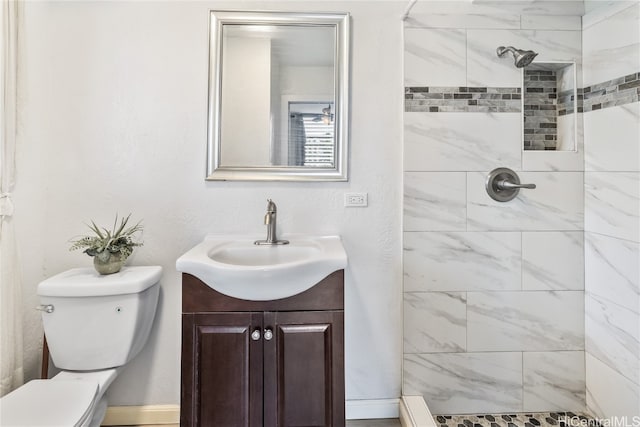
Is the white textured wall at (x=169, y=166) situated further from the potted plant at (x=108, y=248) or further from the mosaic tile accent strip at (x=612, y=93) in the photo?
the mosaic tile accent strip at (x=612, y=93)

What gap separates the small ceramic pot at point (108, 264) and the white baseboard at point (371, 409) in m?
1.27

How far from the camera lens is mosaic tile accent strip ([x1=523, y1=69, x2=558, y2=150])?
6.02ft

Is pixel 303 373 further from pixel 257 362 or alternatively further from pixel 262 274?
pixel 262 274

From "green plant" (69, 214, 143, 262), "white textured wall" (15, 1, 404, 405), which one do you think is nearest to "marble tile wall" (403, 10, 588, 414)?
"white textured wall" (15, 1, 404, 405)

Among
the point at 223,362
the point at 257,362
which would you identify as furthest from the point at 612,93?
the point at 223,362

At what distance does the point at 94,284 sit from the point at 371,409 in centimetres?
139

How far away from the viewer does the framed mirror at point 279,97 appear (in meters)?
1.78

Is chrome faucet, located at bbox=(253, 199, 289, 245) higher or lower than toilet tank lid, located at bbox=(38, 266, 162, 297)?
higher

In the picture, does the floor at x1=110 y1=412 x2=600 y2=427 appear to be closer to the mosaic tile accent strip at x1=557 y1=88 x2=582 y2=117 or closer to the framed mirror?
the framed mirror

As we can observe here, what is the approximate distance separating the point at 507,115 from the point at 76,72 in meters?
2.09

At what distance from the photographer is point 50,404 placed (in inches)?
48.5

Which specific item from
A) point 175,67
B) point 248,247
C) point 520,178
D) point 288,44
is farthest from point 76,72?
point 520,178

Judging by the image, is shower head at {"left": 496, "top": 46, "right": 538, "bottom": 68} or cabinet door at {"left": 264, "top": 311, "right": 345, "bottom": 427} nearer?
cabinet door at {"left": 264, "top": 311, "right": 345, "bottom": 427}

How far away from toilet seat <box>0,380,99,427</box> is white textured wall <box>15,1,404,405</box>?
1.53ft
